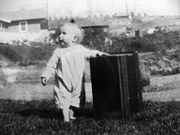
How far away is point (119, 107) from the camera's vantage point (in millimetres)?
4410

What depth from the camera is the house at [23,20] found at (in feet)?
19.9

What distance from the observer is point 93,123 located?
4352 mm

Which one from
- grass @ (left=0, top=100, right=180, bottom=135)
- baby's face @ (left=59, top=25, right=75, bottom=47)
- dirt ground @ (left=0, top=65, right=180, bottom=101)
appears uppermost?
baby's face @ (left=59, top=25, right=75, bottom=47)

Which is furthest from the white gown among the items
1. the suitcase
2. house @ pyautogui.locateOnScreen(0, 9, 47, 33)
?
house @ pyautogui.locateOnScreen(0, 9, 47, 33)

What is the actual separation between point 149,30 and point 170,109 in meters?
1.42

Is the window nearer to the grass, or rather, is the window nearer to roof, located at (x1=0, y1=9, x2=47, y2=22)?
roof, located at (x1=0, y1=9, x2=47, y2=22)

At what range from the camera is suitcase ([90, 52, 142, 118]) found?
4371 mm

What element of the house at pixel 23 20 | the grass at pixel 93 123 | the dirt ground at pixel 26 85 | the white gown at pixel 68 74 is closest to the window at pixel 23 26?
the house at pixel 23 20

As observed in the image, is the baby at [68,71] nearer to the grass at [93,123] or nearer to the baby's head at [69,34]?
the baby's head at [69,34]

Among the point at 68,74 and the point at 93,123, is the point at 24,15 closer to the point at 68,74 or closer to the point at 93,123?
the point at 68,74

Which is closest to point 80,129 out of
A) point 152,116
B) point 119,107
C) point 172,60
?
point 119,107

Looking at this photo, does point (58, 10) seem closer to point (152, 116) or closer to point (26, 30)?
point (26, 30)

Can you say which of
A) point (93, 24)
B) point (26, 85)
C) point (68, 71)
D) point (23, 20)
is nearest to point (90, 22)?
point (93, 24)

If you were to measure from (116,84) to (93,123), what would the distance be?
550 millimetres
